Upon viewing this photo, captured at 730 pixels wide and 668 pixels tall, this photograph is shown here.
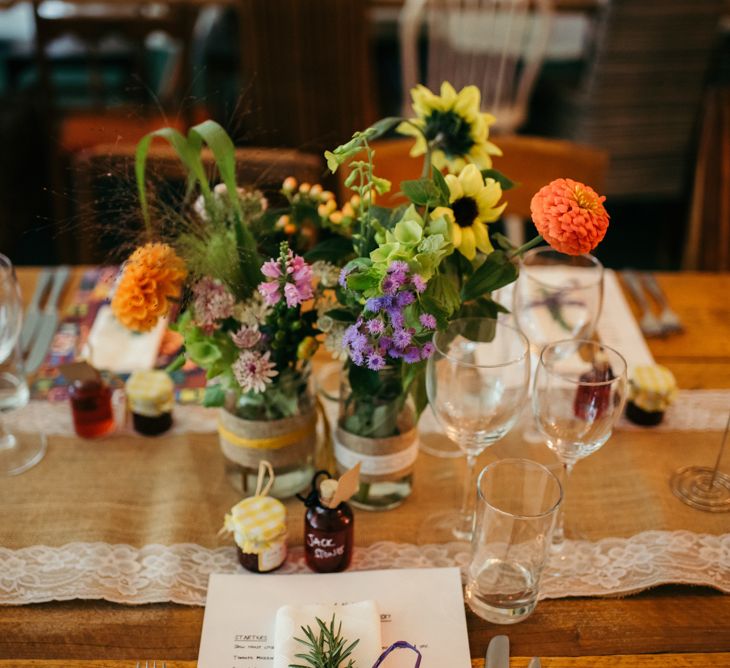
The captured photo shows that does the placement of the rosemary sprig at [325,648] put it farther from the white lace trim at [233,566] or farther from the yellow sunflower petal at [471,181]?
the yellow sunflower petal at [471,181]

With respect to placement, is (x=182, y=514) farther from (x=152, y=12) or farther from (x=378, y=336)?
(x=152, y=12)

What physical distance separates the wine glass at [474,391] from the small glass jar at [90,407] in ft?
1.44

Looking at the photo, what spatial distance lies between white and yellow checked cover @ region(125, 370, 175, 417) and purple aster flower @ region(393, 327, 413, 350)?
422mm

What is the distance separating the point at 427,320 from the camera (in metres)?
0.84

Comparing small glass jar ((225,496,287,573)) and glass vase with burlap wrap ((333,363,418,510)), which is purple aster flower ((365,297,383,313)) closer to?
glass vase with burlap wrap ((333,363,418,510))

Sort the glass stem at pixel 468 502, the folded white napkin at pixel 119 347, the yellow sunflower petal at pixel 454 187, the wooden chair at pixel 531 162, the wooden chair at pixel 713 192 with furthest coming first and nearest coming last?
1. the wooden chair at pixel 713 192
2. the wooden chair at pixel 531 162
3. the folded white napkin at pixel 119 347
4. the glass stem at pixel 468 502
5. the yellow sunflower petal at pixel 454 187

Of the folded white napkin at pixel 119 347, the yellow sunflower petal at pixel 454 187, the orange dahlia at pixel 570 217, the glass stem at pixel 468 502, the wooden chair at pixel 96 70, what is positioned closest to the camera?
the orange dahlia at pixel 570 217

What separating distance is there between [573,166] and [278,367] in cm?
86

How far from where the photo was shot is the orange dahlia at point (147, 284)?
0.90 meters

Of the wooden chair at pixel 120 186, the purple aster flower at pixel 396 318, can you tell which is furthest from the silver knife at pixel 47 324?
the purple aster flower at pixel 396 318

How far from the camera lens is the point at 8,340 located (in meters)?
1.11

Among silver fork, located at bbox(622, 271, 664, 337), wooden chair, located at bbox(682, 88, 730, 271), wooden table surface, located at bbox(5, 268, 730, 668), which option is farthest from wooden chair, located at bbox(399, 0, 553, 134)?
wooden table surface, located at bbox(5, 268, 730, 668)

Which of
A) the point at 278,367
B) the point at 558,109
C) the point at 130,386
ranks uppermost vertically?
the point at 278,367

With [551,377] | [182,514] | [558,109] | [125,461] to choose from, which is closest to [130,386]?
[125,461]
